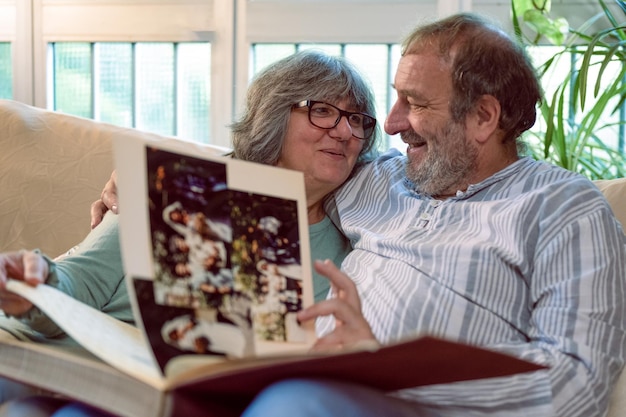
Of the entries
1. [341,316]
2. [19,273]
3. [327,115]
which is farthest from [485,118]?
[19,273]

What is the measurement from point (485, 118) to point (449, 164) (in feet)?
0.39

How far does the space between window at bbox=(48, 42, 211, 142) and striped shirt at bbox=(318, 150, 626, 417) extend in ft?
4.16

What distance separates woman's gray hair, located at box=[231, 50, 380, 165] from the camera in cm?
172

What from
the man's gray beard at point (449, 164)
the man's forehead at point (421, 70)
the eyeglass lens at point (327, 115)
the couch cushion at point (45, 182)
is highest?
the man's forehead at point (421, 70)

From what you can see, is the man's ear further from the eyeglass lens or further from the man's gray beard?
the eyeglass lens

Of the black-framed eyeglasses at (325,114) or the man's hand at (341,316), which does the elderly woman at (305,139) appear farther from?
the man's hand at (341,316)

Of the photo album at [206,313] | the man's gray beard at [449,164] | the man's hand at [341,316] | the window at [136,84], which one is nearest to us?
the photo album at [206,313]

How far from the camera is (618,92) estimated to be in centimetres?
223

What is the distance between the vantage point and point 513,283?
4.42 ft

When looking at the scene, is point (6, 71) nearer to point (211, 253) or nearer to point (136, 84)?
point (136, 84)

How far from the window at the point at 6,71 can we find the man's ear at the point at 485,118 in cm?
179

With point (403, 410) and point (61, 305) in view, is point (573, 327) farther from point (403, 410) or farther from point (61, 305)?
point (61, 305)

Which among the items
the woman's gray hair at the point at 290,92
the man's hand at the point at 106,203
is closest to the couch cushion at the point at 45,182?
the man's hand at the point at 106,203

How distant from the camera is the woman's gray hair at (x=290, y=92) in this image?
5.64 feet
